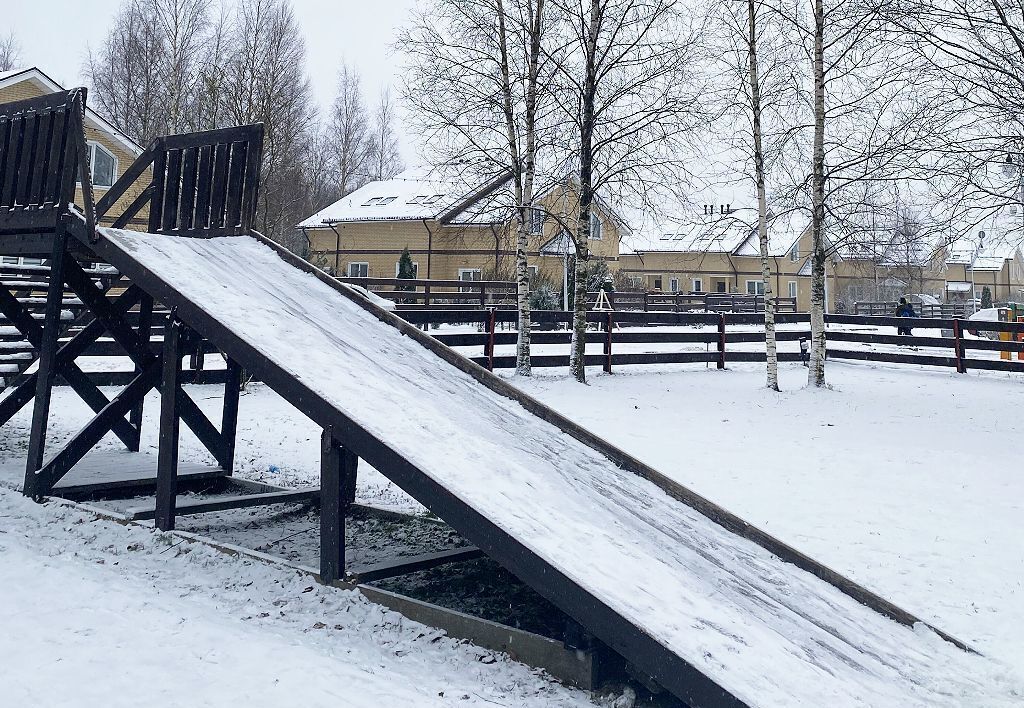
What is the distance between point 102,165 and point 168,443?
25866 millimetres

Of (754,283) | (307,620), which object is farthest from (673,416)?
(754,283)

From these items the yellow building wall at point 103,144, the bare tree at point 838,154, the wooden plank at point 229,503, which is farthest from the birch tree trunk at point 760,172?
the yellow building wall at point 103,144

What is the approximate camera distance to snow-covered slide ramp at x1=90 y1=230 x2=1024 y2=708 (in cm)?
334

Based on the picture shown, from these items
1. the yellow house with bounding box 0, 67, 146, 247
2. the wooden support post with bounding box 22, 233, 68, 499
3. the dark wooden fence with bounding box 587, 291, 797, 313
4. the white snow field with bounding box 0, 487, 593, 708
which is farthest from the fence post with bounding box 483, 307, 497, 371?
the dark wooden fence with bounding box 587, 291, 797, 313

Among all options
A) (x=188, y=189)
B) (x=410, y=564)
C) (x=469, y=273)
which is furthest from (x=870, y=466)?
(x=469, y=273)

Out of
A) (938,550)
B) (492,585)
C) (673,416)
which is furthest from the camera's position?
(673,416)

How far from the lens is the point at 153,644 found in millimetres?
3727

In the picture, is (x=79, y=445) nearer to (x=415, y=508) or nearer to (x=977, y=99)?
(x=415, y=508)

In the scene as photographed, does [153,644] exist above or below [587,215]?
below

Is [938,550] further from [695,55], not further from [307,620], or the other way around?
[695,55]

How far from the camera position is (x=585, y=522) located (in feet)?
13.9

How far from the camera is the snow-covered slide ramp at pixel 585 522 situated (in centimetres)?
334

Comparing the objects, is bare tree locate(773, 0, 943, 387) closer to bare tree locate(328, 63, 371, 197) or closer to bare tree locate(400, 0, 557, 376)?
bare tree locate(400, 0, 557, 376)

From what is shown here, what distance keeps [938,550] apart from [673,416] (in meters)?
6.42
